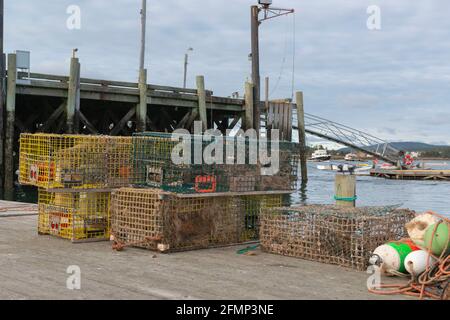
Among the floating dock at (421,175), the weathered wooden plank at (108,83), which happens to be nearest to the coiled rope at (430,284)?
the weathered wooden plank at (108,83)

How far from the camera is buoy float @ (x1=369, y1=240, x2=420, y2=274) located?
20.2ft

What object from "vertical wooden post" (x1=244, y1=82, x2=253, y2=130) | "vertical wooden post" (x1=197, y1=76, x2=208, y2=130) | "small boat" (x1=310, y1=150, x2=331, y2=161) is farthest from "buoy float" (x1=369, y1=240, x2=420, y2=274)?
"small boat" (x1=310, y1=150, x2=331, y2=161)

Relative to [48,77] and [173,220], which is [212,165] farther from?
[48,77]

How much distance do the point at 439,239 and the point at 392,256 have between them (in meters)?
0.52

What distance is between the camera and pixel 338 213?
7117 millimetres

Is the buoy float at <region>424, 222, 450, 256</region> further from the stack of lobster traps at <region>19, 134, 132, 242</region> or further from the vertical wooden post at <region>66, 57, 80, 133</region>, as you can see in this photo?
the vertical wooden post at <region>66, 57, 80, 133</region>

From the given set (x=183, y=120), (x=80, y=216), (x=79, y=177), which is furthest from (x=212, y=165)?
(x=183, y=120)

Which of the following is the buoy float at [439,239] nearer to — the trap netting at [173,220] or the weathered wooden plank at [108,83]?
the trap netting at [173,220]

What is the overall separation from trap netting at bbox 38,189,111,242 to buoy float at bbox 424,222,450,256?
4590 mm

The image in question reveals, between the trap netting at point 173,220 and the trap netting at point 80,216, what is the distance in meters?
0.58

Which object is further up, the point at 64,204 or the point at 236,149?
the point at 236,149

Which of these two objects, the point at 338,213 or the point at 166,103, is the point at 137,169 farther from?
the point at 166,103
